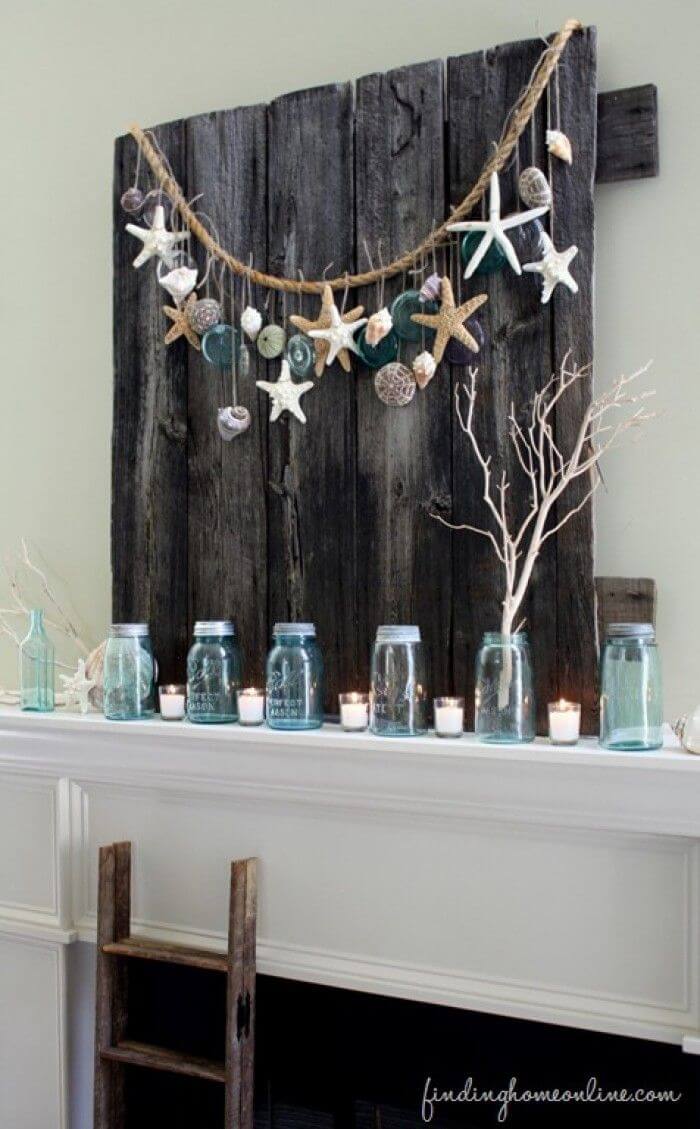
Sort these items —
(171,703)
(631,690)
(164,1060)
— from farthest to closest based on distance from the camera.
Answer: (171,703) → (164,1060) → (631,690)

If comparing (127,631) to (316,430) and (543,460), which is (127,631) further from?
(543,460)

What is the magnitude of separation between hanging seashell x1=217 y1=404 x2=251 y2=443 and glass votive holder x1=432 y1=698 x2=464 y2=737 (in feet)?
1.88

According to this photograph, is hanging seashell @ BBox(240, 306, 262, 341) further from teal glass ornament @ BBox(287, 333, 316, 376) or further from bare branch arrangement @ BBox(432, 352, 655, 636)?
bare branch arrangement @ BBox(432, 352, 655, 636)

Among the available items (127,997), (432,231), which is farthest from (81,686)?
(432,231)

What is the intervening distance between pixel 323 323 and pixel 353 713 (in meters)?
0.62

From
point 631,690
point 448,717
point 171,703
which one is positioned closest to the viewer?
point 631,690

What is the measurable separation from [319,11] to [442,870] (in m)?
1.44

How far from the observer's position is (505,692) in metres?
1.53

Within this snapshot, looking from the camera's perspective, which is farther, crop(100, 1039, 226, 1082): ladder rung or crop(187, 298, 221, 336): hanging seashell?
crop(187, 298, 221, 336): hanging seashell

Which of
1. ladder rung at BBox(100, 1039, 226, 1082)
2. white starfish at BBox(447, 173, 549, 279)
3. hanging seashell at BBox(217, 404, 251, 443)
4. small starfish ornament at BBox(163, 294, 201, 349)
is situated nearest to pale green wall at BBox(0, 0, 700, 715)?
white starfish at BBox(447, 173, 549, 279)

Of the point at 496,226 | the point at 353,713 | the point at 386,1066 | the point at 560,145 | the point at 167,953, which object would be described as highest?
the point at 560,145

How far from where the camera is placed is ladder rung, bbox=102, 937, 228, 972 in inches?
64.9

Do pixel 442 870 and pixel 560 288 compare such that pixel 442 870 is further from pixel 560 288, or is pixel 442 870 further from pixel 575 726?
pixel 560 288

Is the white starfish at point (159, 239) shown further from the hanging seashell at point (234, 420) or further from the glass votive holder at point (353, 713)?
the glass votive holder at point (353, 713)
